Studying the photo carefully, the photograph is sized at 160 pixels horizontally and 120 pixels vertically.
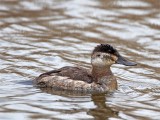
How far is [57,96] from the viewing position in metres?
11.5

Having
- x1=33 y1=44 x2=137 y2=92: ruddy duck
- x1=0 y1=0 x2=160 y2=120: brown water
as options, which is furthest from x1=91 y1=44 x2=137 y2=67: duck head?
x1=0 y1=0 x2=160 y2=120: brown water

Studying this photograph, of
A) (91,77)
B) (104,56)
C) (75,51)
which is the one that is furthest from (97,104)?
(75,51)

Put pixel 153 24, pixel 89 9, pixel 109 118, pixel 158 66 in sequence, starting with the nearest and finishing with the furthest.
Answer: pixel 109 118
pixel 158 66
pixel 153 24
pixel 89 9

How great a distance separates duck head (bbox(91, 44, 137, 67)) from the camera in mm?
11961

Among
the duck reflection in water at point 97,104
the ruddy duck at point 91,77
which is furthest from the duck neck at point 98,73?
the duck reflection in water at point 97,104

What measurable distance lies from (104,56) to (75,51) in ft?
9.60

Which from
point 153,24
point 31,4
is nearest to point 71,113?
point 153,24

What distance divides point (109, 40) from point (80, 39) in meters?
0.67

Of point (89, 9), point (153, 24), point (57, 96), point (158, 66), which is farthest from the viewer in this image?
point (89, 9)

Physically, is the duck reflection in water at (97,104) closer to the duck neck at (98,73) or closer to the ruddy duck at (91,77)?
the ruddy duck at (91,77)

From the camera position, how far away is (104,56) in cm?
1198

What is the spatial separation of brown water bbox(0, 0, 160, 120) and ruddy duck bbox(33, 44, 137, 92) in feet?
0.67

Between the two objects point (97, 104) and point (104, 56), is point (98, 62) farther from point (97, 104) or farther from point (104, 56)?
point (97, 104)

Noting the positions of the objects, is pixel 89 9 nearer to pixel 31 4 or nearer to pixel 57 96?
pixel 31 4
